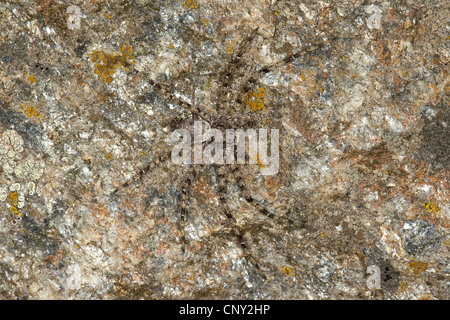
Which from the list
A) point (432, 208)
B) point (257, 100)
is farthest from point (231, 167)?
point (432, 208)

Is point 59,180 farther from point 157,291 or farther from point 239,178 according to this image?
point 239,178

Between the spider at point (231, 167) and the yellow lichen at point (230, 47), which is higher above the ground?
the yellow lichen at point (230, 47)

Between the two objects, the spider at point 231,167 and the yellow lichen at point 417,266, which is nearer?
the yellow lichen at point 417,266

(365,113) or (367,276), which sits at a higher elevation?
(365,113)

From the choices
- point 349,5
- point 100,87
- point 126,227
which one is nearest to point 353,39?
point 349,5

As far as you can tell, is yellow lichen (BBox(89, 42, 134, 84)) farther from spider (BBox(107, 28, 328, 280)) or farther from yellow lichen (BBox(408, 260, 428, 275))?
yellow lichen (BBox(408, 260, 428, 275))

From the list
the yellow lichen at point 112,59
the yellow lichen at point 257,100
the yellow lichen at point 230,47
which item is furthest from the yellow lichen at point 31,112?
the yellow lichen at point 257,100

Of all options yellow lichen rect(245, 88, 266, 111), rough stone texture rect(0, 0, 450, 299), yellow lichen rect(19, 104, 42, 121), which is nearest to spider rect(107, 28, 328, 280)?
rough stone texture rect(0, 0, 450, 299)

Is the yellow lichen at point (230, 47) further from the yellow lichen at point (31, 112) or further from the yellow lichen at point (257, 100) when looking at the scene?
the yellow lichen at point (31, 112)

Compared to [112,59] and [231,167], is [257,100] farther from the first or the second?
[112,59]
